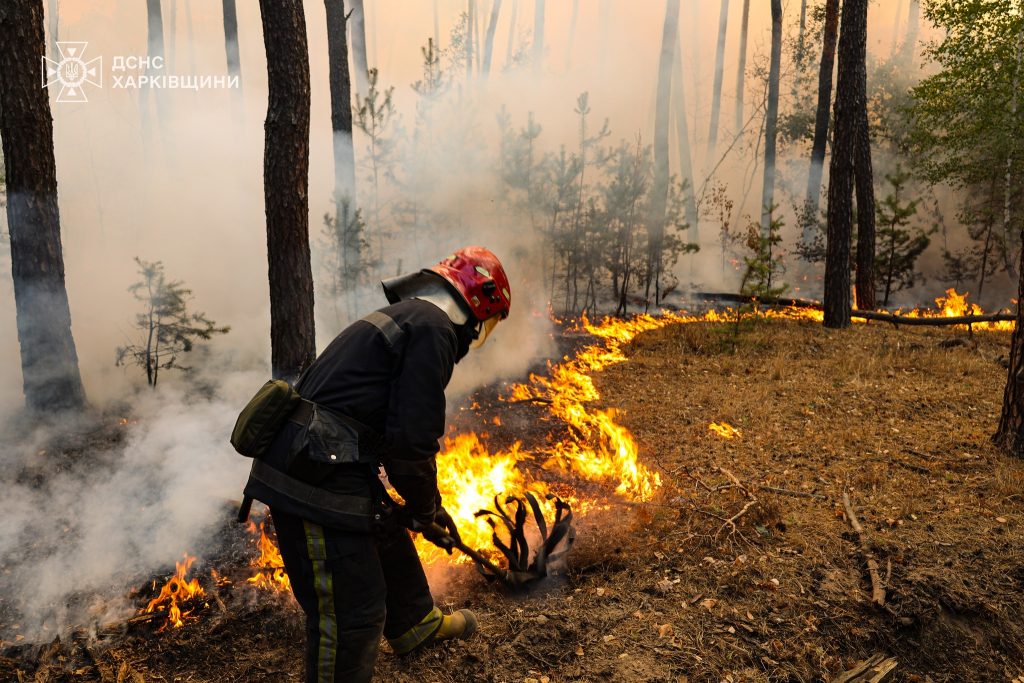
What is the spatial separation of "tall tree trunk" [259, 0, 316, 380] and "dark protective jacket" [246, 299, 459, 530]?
12.0ft

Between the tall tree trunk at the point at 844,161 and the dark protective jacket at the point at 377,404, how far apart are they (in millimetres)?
10057

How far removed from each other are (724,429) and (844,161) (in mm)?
6958

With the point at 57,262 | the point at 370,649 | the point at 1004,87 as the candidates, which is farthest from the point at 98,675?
the point at 1004,87

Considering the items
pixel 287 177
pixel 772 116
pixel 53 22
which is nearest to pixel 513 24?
pixel 772 116

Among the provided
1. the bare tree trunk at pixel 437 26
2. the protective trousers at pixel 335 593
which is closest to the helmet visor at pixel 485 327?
the protective trousers at pixel 335 593

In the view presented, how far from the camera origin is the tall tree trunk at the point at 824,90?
1719cm

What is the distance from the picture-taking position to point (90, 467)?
5.76 metres

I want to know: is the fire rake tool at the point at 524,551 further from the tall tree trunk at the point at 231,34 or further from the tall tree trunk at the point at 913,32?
the tall tree trunk at the point at 913,32

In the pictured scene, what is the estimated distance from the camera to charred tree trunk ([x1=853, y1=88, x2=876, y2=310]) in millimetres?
12516

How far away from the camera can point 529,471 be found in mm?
5602

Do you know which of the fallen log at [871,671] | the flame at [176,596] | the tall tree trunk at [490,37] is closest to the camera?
the fallen log at [871,671]

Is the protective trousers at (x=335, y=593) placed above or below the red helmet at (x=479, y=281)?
below

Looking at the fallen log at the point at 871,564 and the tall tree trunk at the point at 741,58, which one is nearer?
the fallen log at the point at 871,564

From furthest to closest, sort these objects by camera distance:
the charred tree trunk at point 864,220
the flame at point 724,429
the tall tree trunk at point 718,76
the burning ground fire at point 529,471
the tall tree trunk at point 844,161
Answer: the tall tree trunk at point 718,76 → the charred tree trunk at point 864,220 → the tall tree trunk at point 844,161 → the flame at point 724,429 → the burning ground fire at point 529,471
